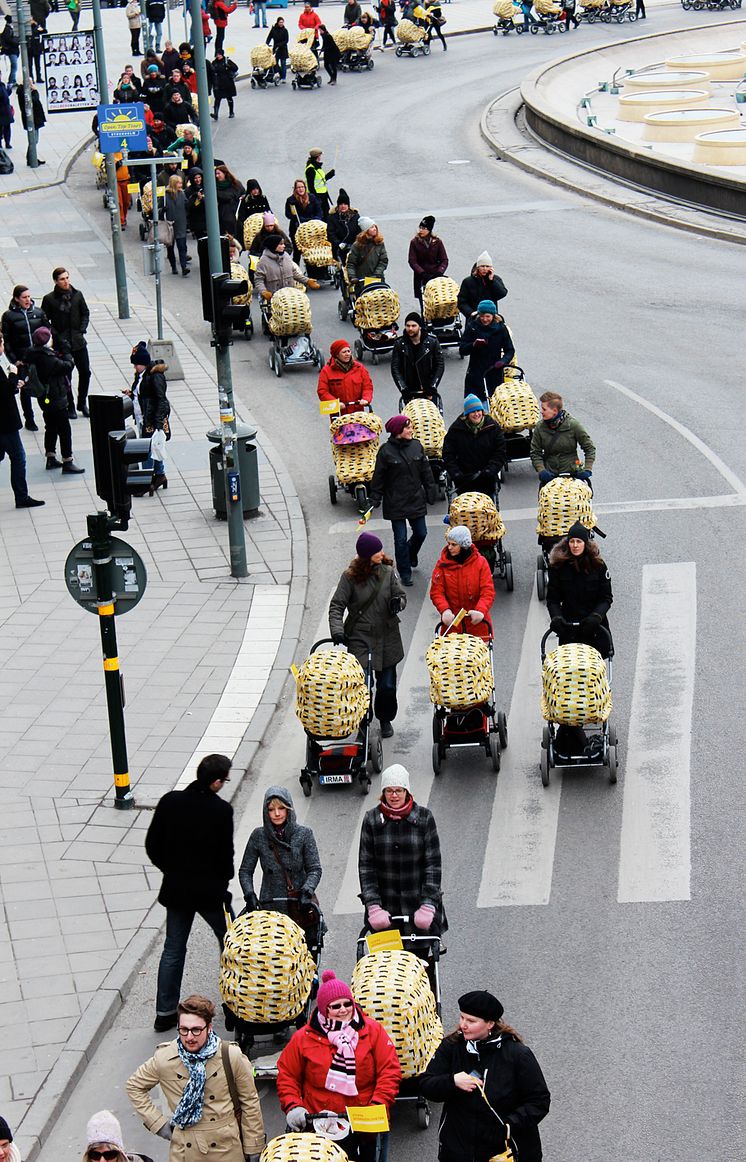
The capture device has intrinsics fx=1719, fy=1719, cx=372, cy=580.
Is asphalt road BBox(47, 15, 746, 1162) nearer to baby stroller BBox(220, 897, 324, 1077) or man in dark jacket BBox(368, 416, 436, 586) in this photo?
baby stroller BBox(220, 897, 324, 1077)

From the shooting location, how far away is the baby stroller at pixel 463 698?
13430 millimetres

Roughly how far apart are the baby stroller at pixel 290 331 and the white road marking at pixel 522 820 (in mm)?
10686

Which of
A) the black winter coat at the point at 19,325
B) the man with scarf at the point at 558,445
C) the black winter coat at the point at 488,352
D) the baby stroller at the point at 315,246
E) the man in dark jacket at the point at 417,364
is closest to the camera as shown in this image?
the man with scarf at the point at 558,445

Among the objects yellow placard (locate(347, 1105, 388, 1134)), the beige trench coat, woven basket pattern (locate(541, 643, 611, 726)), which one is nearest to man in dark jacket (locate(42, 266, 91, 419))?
woven basket pattern (locate(541, 643, 611, 726))

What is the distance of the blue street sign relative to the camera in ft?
88.8

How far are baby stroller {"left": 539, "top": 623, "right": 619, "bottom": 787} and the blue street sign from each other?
1624 cm

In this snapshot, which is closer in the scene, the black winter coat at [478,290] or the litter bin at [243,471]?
the litter bin at [243,471]

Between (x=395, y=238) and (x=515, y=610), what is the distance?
1726 centimetres

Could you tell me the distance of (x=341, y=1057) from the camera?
8.45 metres

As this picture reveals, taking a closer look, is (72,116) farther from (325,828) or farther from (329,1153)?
(329,1153)

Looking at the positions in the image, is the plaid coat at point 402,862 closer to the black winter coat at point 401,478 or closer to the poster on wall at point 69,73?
the black winter coat at point 401,478

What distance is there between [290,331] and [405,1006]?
16.8m

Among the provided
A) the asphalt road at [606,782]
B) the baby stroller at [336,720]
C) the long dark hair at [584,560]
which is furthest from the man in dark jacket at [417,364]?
the baby stroller at [336,720]

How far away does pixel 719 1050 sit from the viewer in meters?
10.0
